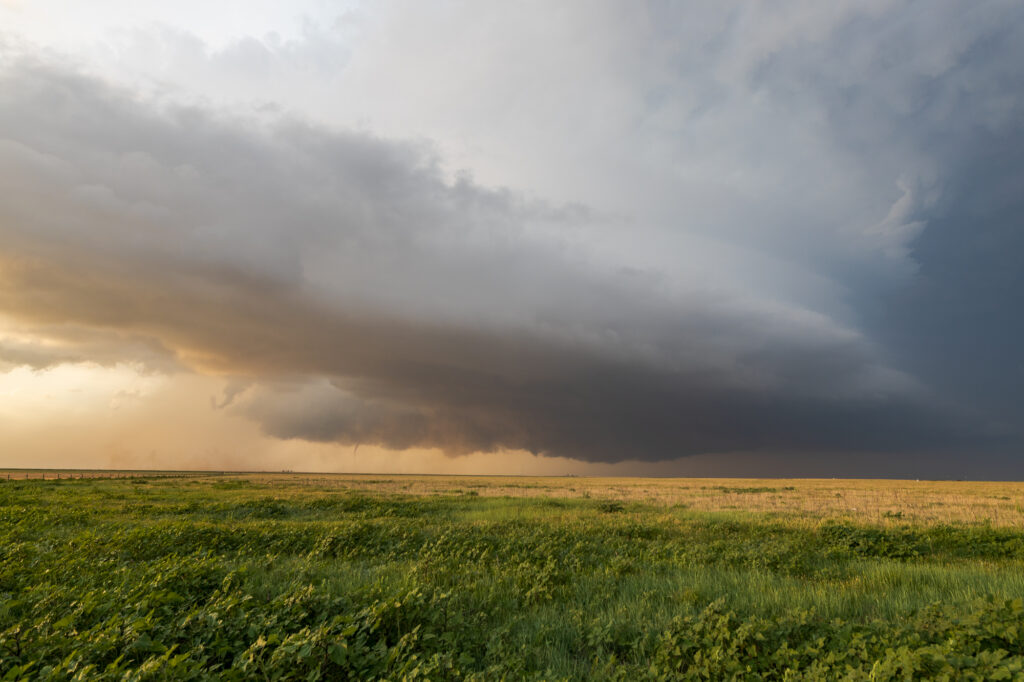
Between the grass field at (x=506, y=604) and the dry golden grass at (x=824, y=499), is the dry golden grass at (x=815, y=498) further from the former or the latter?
the grass field at (x=506, y=604)

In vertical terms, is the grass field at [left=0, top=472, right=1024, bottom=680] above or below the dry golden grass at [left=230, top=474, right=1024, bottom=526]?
above

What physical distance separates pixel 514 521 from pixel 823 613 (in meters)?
15.1

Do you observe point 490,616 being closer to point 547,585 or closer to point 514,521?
point 547,585

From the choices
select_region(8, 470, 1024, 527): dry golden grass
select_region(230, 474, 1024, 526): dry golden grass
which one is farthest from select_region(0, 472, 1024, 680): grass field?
select_region(8, 470, 1024, 527): dry golden grass

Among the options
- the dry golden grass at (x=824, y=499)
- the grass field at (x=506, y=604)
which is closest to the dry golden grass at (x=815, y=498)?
the dry golden grass at (x=824, y=499)

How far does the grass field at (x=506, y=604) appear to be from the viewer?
657cm

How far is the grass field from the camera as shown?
6566 mm

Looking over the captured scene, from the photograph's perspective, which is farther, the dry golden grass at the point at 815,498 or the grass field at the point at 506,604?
the dry golden grass at the point at 815,498

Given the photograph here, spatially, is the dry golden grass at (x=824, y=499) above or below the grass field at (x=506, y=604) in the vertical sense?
below

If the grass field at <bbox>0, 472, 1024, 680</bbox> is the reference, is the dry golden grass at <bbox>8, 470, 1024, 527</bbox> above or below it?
below

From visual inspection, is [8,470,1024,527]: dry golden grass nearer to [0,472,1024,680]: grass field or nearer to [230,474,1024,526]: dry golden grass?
[230,474,1024,526]: dry golden grass

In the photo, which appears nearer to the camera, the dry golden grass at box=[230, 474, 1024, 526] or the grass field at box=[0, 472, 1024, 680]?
the grass field at box=[0, 472, 1024, 680]

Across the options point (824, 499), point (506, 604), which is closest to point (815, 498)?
point (824, 499)

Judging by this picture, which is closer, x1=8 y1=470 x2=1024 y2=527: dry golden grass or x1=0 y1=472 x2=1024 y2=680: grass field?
x1=0 y1=472 x2=1024 y2=680: grass field
